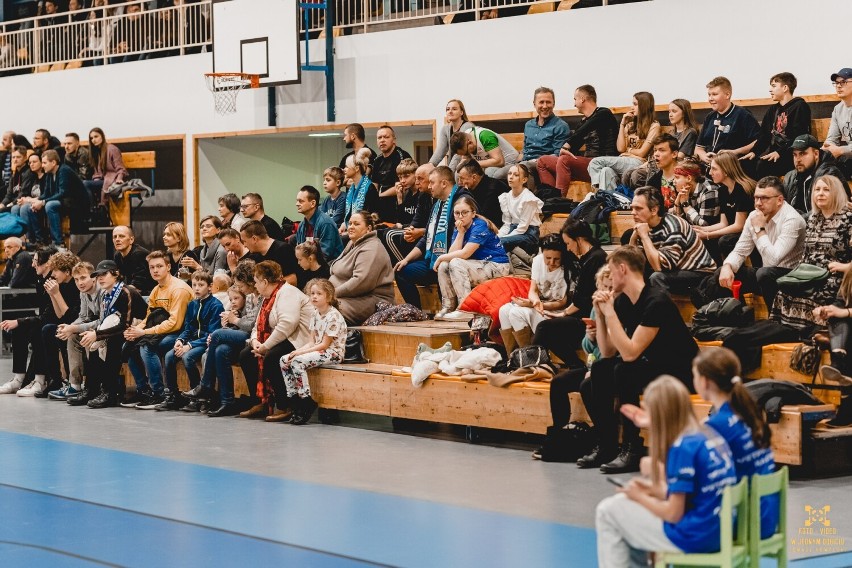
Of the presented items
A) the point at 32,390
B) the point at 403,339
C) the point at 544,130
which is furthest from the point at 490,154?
the point at 32,390

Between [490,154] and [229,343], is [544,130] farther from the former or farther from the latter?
[229,343]

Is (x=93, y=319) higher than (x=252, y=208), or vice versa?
(x=252, y=208)

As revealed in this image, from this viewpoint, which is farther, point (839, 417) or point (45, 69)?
point (45, 69)

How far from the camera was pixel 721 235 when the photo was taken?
370 inches

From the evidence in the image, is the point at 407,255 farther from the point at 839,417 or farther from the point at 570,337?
the point at 839,417

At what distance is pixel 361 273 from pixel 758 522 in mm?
6277

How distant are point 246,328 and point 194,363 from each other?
27.8 inches

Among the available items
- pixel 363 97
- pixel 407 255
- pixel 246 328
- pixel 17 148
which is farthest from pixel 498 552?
pixel 17 148

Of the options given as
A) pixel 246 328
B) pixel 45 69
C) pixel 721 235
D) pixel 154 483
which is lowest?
pixel 154 483

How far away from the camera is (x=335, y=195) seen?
12711 mm

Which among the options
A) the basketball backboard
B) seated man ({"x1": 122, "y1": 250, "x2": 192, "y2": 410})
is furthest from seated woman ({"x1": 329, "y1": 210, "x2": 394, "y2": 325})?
the basketball backboard

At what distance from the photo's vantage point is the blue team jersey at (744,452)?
15.2ft

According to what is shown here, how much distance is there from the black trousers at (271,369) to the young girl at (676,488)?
589cm

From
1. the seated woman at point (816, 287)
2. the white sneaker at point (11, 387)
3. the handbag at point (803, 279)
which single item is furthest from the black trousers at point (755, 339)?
the white sneaker at point (11, 387)
